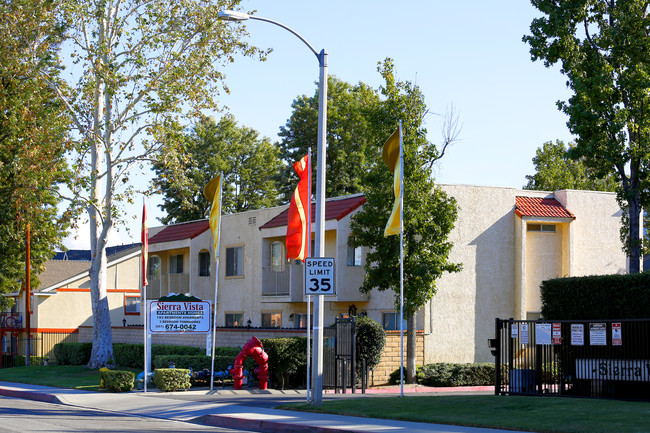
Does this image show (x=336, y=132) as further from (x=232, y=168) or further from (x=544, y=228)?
(x=544, y=228)

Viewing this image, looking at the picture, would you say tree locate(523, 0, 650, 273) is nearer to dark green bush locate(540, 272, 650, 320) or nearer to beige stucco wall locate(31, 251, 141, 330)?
dark green bush locate(540, 272, 650, 320)

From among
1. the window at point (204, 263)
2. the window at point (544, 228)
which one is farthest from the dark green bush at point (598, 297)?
the window at point (204, 263)

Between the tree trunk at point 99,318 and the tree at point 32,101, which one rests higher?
the tree at point 32,101

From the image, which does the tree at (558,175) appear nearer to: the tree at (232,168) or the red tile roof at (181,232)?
the tree at (232,168)

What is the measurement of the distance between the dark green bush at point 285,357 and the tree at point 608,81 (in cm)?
1022

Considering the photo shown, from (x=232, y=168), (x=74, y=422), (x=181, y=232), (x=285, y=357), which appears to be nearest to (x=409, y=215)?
(x=285, y=357)

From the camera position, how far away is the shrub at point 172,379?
24188 mm

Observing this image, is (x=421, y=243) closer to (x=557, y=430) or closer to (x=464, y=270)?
(x=464, y=270)

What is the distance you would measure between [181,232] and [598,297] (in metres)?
28.0

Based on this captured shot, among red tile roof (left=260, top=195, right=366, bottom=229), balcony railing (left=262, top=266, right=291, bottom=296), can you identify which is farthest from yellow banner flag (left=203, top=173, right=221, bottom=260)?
balcony railing (left=262, top=266, right=291, bottom=296)

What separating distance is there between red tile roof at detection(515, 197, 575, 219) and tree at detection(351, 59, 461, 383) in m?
6.42

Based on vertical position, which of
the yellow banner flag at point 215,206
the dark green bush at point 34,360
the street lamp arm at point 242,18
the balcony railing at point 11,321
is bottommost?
the dark green bush at point 34,360

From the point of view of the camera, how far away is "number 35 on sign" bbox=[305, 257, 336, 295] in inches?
707

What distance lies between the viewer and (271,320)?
38719 millimetres
